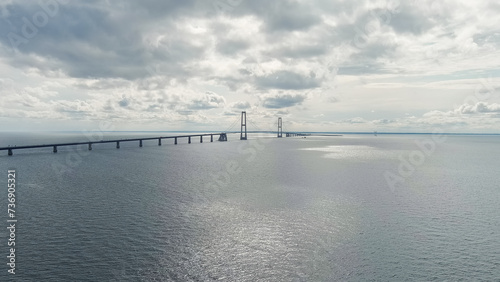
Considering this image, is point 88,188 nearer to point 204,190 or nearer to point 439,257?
point 204,190

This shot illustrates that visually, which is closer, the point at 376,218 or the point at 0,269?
the point at 0,269

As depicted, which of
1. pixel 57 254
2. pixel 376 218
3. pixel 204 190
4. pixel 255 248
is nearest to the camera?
pixel 57 254

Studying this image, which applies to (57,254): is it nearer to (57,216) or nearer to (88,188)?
(57,216)

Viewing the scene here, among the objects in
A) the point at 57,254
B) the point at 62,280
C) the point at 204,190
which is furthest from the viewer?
the point at 204,190

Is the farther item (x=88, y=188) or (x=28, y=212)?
(x=88, y=188)

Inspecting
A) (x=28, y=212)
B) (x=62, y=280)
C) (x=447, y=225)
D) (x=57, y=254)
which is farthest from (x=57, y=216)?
(x=447, y=225)

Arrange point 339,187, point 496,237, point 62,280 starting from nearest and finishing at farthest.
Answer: point 62,280 < point 496,237 < point 339,187

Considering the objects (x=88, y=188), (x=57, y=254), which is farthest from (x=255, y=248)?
(x=88, y=188)

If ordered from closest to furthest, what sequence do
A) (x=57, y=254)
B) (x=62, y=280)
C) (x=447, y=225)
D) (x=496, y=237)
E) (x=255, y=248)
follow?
1. (x=62, y=280)
2. (x=57, y=254)
3. (x=255, y=248)
4. (x=496, y=237)
5. (x=447, y=225)
